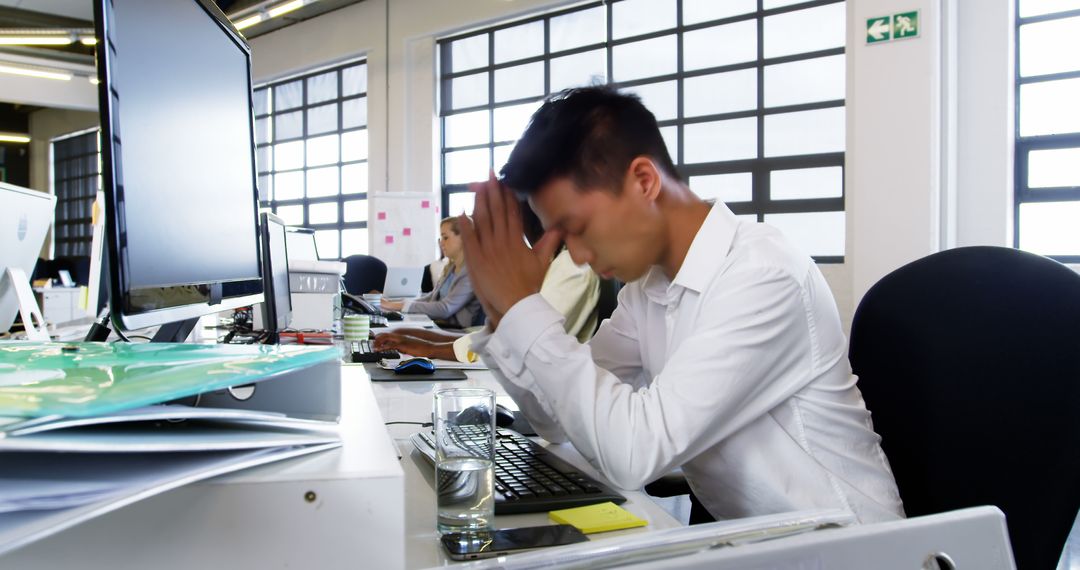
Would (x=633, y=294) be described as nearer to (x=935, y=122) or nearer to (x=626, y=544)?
(x=626, y=544)

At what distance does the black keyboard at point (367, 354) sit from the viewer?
1.90 metres

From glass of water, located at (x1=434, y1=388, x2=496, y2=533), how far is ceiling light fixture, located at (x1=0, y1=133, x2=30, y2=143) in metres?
14.0

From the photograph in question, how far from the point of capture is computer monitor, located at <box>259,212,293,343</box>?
1742mm

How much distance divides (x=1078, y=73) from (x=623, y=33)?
3.09 metres

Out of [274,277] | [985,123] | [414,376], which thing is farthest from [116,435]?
[985,123]

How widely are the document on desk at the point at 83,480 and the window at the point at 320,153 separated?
769 centimetres

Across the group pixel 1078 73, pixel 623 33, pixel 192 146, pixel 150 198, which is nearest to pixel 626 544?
pixel 150 198

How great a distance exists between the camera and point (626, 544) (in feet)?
1.23

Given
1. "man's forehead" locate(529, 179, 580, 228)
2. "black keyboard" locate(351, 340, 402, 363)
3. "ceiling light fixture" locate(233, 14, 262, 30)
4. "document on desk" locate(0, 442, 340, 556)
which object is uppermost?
"ceiling light fixture" locate(233, 14, 262, 30)

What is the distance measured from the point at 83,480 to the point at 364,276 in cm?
568

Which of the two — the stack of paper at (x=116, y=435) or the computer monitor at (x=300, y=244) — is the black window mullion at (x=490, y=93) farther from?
the stack of paper at (x=116, y=435)

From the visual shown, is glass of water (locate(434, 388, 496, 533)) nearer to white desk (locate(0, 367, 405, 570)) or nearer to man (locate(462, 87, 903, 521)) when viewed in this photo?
man (locate(462, 87, 903, 521))

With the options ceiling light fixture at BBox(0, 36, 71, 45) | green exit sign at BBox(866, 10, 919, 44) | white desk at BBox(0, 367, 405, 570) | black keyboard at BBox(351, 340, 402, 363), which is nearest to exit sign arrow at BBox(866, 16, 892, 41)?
green exit sign at BBox(866, 10, 919, 44)

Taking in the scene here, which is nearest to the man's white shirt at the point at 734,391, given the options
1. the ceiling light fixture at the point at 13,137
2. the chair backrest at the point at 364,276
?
the chair backrest at the point at 364,276
